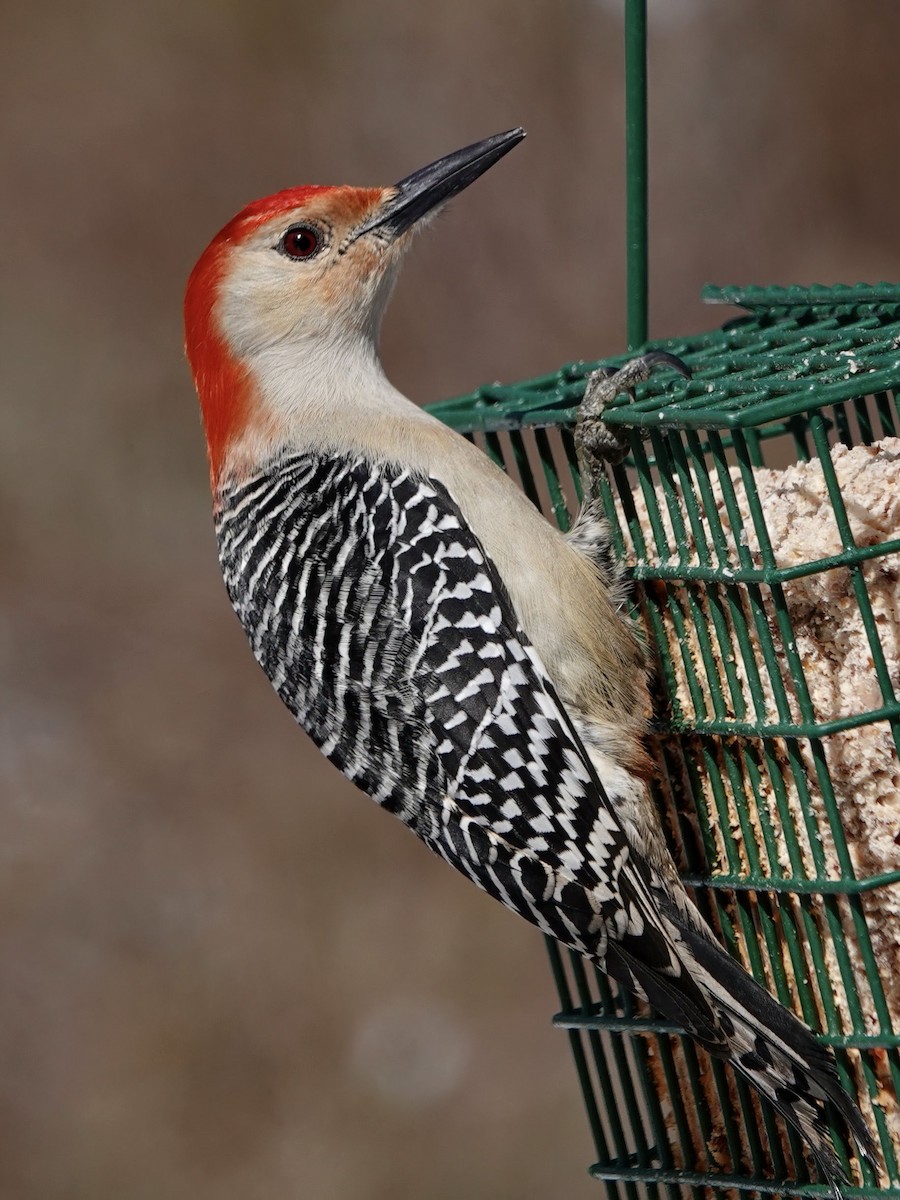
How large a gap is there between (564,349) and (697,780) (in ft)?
15.5

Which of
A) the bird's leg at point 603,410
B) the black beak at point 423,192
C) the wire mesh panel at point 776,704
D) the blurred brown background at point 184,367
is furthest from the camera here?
the blurred brown background at point 184,367

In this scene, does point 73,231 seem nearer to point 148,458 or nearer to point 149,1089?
point 148,458

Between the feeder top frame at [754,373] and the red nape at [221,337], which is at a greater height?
the red nape at [221,337]

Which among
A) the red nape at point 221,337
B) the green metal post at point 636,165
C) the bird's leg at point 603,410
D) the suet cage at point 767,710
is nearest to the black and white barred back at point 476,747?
the suet cage at point 767,710

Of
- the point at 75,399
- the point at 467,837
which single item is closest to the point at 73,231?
the point at 75,399

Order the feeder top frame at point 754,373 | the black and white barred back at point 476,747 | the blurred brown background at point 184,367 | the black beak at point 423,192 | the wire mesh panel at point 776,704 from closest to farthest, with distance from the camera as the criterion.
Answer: the feeder top frame at point 754,373 → the wire mesh panel at point 776,704 → the black and white barred back at point 476,747 → the black beak at point 423,192 → the blurred brown background at point 184,367

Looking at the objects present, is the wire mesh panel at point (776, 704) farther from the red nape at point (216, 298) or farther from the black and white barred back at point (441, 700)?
the red nape at point (216, 298)

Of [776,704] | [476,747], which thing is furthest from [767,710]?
[476,747]

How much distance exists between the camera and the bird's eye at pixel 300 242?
137 inches

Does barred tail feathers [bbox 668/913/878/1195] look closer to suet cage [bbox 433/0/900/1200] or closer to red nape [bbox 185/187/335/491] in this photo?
suet cage [bbox 433/0/900/1200]

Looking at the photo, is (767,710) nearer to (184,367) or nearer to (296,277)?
(296,277)

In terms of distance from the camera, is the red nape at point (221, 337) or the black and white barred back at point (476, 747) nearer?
the black and white barred back at point (476, 747)

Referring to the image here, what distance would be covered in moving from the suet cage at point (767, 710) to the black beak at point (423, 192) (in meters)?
0.46

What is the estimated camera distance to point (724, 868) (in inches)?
110
